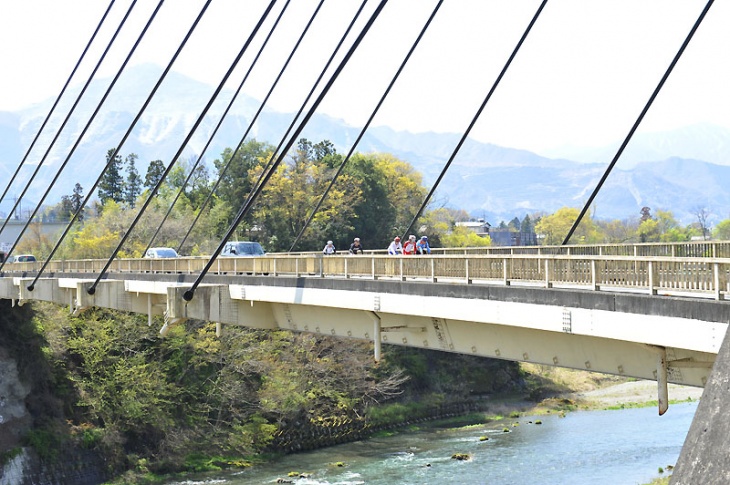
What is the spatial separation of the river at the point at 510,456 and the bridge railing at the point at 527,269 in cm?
1441

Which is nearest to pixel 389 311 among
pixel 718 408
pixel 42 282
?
pixel 718 408

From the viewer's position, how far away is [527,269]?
845 inches

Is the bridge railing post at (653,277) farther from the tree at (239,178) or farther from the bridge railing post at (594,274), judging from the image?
the tree at (239,178)

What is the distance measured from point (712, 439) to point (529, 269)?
50.3 ft

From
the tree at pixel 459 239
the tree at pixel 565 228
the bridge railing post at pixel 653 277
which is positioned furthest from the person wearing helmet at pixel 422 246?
the tree at pixel 565 228

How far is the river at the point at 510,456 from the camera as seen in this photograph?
44250mm

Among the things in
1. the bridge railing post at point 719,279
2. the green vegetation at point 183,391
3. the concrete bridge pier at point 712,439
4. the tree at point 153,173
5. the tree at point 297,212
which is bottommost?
the green vegetation at point 183,391

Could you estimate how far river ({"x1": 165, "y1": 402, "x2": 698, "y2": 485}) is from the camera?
44.2 metres

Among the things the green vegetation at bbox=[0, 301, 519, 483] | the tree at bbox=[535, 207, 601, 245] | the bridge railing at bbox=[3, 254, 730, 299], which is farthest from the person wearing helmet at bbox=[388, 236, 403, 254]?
the tree at bbox=[535, 207, 601, 245]

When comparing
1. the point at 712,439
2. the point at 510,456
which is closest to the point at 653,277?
the point at 712,439

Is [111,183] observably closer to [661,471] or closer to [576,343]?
[661,471]

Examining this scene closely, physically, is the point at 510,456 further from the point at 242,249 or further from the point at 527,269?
the point at 527,269

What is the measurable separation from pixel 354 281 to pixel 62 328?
34.3 m

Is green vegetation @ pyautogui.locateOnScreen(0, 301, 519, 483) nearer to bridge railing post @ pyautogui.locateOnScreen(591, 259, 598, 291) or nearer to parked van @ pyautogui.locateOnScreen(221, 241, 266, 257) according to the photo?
parked van @ pyautogui.locateOnScreen(221, 241, 266, 257)
